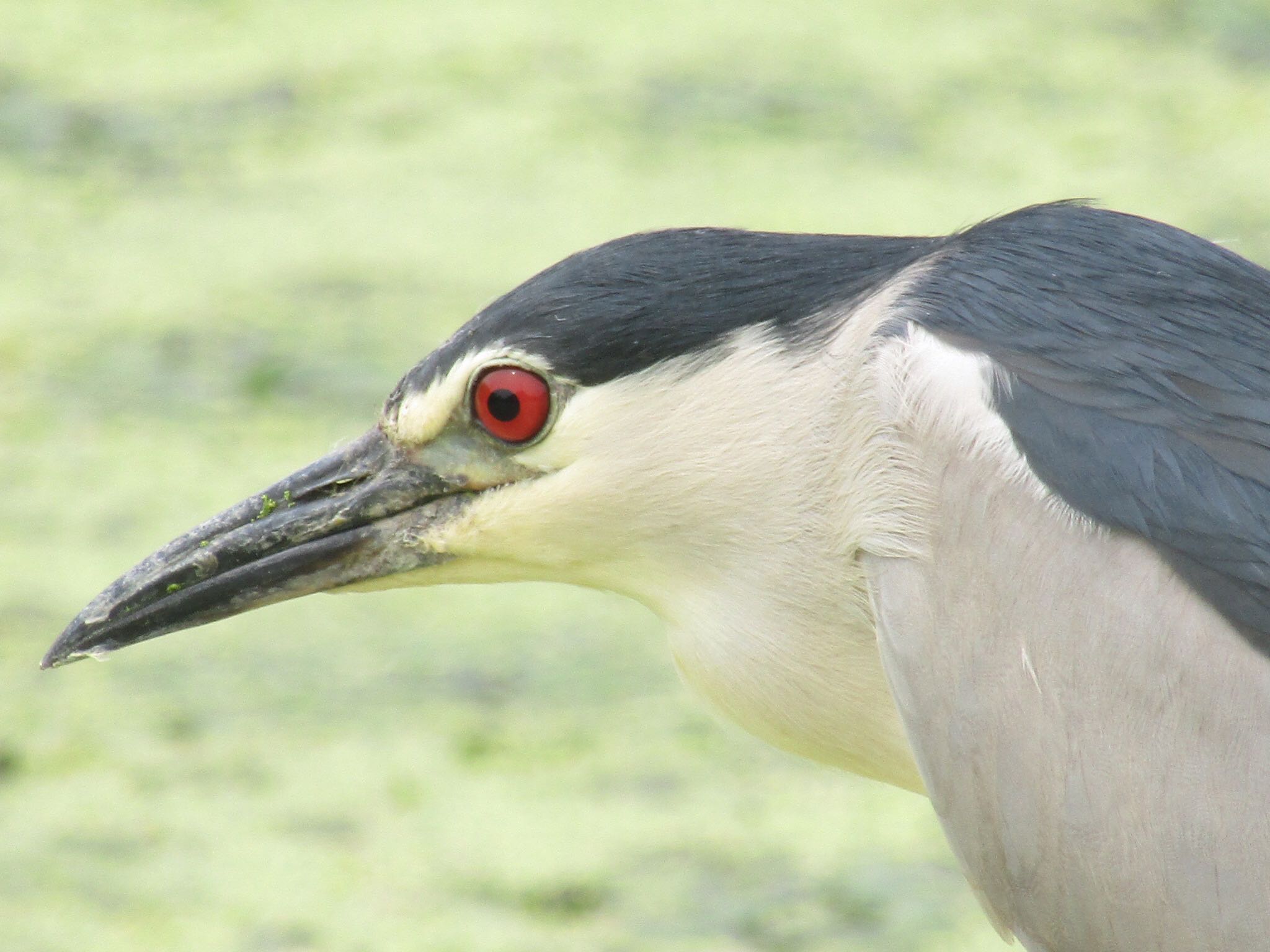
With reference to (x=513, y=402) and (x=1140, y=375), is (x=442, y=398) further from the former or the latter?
(x=1140, y=375)

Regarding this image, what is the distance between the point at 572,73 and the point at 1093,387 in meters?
3.90

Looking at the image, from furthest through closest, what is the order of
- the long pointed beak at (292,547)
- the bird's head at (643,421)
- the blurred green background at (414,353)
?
the blurred green background at (414,353) < the long pointed beak at (292,547) < the bird's head at (643,421)

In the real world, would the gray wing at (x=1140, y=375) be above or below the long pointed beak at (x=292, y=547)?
above

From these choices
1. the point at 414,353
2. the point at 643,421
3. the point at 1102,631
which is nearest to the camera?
the point at 1102,631

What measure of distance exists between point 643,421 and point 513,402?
0.14 meters

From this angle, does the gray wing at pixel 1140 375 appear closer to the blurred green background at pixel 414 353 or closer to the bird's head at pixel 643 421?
the bird's head at pixel 643 421


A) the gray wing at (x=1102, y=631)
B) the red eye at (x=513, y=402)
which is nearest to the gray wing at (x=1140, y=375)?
the gray wing at (x=1102, y=631)

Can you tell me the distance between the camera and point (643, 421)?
73.9 inches

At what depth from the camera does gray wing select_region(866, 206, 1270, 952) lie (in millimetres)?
1618

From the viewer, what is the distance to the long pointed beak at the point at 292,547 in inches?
78.5

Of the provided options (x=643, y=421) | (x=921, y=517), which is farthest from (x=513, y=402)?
(x=921, y=517)

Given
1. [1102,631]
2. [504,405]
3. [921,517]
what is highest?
[504,405]

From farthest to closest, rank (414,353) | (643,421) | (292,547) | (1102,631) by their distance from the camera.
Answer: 1. (414,353)
2. (292,547)
3. (643,421)
4. (1102,631)

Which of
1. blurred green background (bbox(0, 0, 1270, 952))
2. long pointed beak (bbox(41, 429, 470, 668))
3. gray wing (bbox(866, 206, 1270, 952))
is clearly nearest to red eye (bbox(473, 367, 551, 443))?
long pointed beak (bbox(41, 429, 470, 668))
